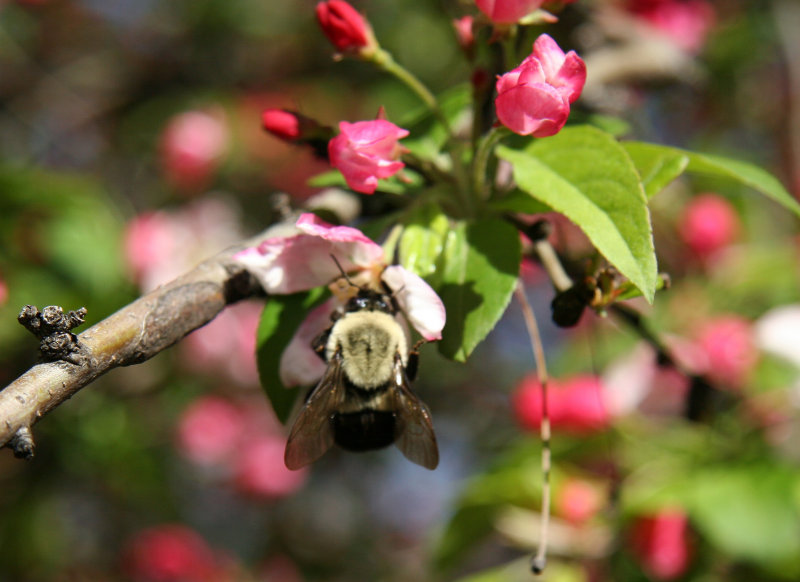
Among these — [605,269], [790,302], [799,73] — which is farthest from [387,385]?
[799,73]

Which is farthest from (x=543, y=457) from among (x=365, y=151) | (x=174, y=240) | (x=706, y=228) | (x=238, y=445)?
(x=238, y=445)

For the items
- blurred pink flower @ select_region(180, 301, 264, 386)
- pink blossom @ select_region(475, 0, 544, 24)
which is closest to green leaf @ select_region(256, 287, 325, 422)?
pink blossom @ select_region(475, 0, 544, 24)

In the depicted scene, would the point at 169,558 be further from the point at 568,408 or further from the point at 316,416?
the point at 316,416

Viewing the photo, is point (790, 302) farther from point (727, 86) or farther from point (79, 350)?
point (79, 350)

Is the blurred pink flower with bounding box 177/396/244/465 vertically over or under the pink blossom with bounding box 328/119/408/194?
under

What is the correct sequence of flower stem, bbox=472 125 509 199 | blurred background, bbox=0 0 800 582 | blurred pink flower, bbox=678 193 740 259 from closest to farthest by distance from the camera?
1. flower stem, bbox=472 125 509 199
2. blurred background, bbox=0 0 800 582
3. blurred pink flower, bbox=678 193 740 259

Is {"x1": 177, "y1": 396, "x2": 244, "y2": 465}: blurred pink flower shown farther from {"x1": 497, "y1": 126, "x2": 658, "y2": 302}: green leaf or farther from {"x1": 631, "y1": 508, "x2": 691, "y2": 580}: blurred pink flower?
{"x1": 497, "y1": 126, "x2": 658, "y2": 302}: green leaf

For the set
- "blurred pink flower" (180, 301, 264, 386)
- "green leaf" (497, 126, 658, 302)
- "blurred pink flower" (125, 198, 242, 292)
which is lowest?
"blurred pink flower" (180, 301, 264, 386)
